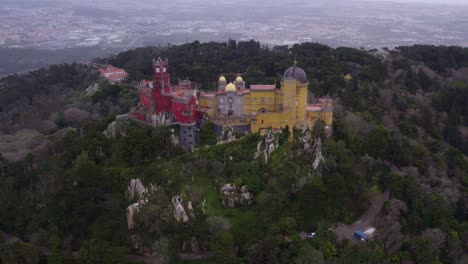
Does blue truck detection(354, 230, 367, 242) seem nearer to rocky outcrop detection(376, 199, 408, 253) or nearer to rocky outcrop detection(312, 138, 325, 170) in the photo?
rocky outcrop detection(376, 199, 408, 253)

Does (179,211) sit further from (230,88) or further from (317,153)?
(317,153)

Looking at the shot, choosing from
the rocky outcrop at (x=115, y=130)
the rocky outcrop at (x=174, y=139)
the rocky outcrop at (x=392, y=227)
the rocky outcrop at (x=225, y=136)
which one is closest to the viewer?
the rocky outcrop at (x=392, y=227)

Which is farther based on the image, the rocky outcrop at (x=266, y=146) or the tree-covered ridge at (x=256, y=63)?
the tree-covered ridge at (x=256, y=63)

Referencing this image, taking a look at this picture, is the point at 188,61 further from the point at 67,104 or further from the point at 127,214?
the point at 127,214

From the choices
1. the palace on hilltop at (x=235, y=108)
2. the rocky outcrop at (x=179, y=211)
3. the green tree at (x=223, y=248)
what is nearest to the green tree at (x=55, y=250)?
the rocky outcrop at (x=179, y=211)

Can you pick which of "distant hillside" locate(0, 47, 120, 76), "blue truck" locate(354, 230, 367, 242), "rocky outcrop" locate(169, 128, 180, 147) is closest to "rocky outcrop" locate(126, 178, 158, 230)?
"rocky outcrop" locate(169, 128, 180, 147)

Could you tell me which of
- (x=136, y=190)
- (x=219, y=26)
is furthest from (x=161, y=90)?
(x=219, y=26)

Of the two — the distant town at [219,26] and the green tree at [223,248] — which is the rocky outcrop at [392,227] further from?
the distant town at [219,26]
